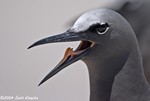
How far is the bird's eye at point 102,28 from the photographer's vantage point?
0.62 metres

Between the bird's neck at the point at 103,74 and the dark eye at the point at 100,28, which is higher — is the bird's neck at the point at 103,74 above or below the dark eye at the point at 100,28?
below

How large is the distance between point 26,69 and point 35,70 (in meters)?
0.04

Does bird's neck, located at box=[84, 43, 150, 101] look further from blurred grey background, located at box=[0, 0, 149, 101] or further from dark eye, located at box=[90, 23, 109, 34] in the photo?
blurred grey background, located at box=[0, 0, 149, 101]

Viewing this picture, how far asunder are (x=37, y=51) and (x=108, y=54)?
897 mm

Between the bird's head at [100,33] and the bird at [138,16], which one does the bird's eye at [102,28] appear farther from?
the bird at [138,16]

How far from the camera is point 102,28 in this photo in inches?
24.7

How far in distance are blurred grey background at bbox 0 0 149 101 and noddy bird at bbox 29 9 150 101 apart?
699 millimetres

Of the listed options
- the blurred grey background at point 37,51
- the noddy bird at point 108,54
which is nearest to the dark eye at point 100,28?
the noddy bird at point 108,54

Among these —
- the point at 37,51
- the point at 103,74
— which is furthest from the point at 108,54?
the point at 37,51

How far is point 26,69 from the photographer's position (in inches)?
59.1

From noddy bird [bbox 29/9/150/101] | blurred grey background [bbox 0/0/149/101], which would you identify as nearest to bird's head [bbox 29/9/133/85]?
noddy bird [bbox 29/9/150/101]

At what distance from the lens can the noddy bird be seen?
2.07ft

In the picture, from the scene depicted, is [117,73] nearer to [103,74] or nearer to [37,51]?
[103,74]

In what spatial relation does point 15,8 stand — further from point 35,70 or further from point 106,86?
point 106,86
